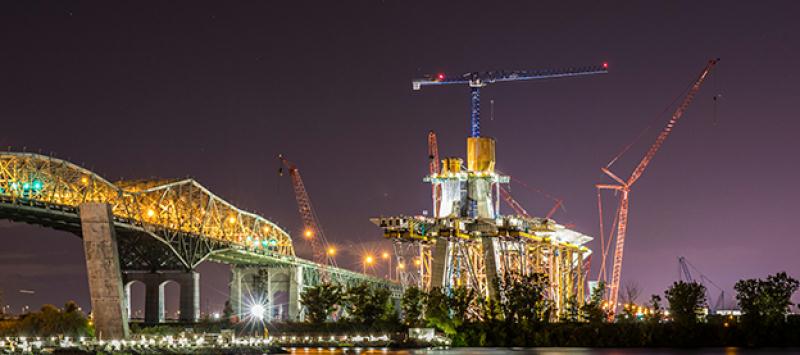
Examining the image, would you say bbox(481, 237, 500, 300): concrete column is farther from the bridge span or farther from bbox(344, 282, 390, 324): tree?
the bridge span

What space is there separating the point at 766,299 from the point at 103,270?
7042 centimetres

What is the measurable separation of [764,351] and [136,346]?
201 ft

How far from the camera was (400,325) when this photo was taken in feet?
429

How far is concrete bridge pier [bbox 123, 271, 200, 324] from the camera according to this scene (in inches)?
7032

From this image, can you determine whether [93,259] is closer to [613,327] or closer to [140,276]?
[613,327]

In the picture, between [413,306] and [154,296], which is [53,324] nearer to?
[413,306]

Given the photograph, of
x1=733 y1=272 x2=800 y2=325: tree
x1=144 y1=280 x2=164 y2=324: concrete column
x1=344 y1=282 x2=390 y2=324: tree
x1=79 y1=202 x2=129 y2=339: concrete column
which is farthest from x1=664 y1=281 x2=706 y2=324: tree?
x1=144 y1=280 x2=164 y2=324: concrete column

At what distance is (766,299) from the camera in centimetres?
12100

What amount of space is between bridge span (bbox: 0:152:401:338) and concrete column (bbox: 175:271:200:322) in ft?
0.53

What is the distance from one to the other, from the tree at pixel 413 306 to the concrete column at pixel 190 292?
52.8m

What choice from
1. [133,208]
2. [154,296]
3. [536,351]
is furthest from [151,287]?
[536,351]

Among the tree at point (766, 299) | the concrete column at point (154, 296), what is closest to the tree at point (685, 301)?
the tree at point (766, 299)

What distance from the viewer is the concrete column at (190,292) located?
17875cm

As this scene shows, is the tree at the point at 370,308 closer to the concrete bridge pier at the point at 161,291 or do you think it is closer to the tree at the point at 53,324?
the tree at the point at 53,324
